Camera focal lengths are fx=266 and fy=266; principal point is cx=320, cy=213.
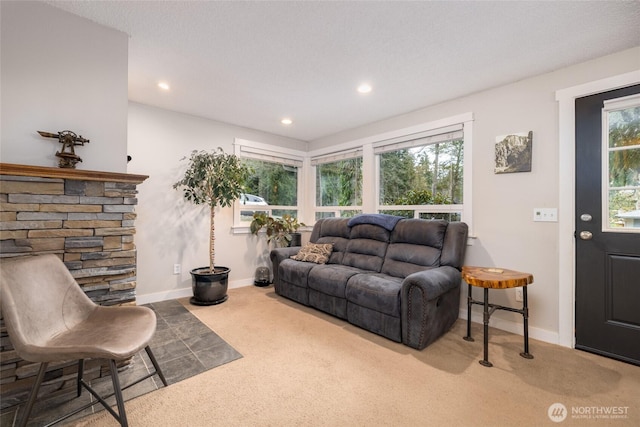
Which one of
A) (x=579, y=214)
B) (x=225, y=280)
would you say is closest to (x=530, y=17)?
(x=579, y=214)

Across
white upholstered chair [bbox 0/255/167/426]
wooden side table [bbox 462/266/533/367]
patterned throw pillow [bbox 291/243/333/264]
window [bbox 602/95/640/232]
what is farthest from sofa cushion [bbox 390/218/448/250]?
white upholstered chair [bbox 0/255/167/426]

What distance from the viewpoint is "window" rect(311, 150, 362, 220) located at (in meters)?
4.28

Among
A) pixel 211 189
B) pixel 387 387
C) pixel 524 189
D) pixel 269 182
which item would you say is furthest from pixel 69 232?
pixel 524 189

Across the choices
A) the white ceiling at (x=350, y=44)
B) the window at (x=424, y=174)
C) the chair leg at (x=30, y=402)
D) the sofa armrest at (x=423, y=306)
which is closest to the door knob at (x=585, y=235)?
the window at (x=424, y=174)

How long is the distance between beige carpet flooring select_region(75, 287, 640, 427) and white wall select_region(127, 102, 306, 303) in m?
1.54

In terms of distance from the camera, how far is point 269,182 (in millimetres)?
4594

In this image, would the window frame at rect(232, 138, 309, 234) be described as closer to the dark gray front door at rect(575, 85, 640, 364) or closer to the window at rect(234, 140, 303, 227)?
the window at rect(234, 140, 303, 227)

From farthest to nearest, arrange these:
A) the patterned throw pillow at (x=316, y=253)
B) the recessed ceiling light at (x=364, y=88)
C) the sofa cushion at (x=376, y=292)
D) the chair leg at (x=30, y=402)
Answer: the patterned throw pillow at (x=316, y=253)
the recessed ceiling light at (x=364, y=88)
the sofa cushion at (x=376, y=292)
the chair leg at (x=30, y=402)

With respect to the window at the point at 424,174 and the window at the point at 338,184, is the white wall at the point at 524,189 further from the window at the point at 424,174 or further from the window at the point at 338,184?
the window at the point at 338,184

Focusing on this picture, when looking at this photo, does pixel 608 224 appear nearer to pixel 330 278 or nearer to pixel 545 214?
pixel 545 214

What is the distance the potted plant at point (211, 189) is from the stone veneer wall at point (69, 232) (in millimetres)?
1290

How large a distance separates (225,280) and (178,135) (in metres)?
2.04

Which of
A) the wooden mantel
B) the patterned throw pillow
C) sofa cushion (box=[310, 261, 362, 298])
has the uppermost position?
the wooden mantel

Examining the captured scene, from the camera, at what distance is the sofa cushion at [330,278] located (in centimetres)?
282
